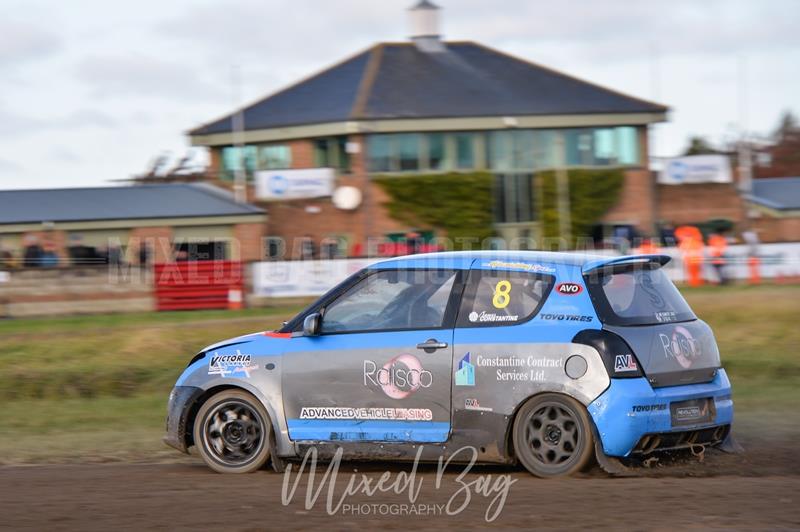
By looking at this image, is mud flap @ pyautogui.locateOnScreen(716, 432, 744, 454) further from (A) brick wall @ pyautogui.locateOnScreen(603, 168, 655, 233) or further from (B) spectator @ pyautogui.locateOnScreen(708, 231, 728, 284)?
(A) brick wall @ pyautogui.locateOnScreen(603, 168, 655, 233)

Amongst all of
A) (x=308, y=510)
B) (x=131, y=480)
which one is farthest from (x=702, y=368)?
(x=131, y=480)

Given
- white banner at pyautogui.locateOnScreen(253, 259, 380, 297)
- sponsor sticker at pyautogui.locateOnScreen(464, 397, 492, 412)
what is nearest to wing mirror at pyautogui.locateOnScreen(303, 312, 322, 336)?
sponsor sticker at pyautogui.locateOnScreen(464, 397, 492, 412)

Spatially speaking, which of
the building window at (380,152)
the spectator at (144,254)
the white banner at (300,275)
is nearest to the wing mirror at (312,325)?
the white banner at (300,275)

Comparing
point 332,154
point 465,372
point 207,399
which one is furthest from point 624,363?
point 332,154

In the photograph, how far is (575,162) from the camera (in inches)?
1686

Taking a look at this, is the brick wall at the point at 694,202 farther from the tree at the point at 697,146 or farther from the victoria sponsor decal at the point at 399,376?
the victoria sponsor decal at the point at 399,376

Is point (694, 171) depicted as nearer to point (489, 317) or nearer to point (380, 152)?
point (380, 152)

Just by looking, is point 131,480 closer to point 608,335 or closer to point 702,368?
point 608,335

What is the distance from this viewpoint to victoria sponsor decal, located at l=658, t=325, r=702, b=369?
7.89 metres

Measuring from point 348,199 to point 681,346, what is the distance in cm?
3305

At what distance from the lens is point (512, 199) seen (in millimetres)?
42688

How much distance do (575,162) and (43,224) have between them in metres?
19.7

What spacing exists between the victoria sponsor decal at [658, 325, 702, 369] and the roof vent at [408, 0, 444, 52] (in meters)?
38.9

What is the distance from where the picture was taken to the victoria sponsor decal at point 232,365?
8.52m
